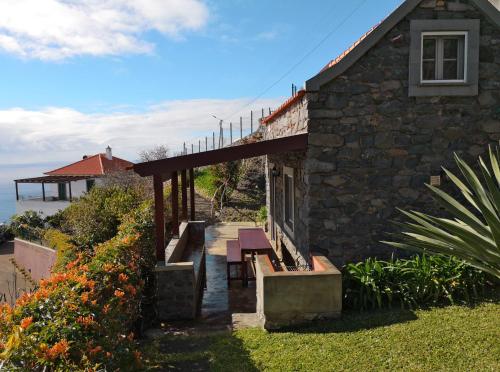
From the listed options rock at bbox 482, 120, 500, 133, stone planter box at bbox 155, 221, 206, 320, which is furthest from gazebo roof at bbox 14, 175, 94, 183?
rock at bbox 482, 120, 500, 133

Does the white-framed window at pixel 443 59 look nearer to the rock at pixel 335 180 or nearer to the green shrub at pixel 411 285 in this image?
the rock at pixel 335 180

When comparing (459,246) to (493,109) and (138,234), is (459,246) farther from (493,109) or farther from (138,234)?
(138,234)

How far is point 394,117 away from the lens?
633cm

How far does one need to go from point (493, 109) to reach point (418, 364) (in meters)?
Answer: 4.50

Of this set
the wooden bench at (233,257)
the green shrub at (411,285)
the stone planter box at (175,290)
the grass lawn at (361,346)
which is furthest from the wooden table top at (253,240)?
the grass lawn at (361,346)

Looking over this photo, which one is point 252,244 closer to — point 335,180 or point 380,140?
point 335,180

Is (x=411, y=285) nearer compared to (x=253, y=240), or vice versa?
(x=411, y=285)

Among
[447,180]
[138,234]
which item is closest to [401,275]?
[447,180]

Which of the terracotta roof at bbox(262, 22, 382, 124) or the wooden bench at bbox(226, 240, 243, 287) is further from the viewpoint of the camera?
the wooden bench at bbox(226, 240, 243, 287)

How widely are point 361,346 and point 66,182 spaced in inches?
1195

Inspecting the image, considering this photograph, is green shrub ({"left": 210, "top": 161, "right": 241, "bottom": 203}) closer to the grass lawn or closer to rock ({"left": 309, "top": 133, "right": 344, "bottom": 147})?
rock ({"left": 309, "top": 133, "right": 344, "bottom": 147})

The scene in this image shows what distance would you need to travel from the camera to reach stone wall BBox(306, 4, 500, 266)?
6211 mm

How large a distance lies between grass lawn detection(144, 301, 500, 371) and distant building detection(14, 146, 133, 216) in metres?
23.6

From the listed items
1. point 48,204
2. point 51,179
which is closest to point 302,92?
point 48,204
